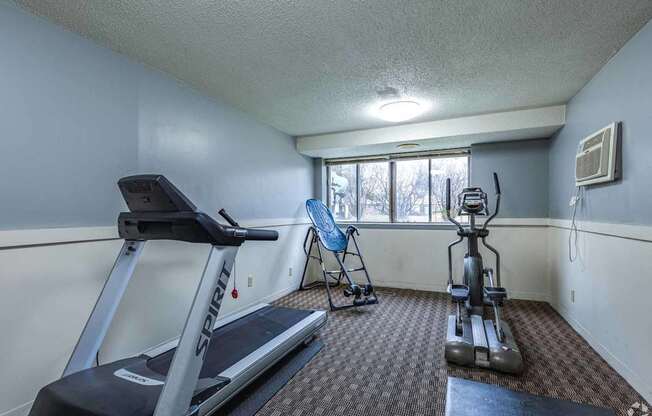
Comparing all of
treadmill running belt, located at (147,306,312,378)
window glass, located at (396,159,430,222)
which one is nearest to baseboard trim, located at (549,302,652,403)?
window glass, located at (396,159,430,222)

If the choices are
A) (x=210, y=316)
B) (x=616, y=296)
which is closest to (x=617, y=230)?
(x=616, y=296)

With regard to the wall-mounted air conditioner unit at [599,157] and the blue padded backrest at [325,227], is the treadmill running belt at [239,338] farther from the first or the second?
the wall-mounted air conditioner unit at [599,157]

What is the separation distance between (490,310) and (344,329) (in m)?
1.67

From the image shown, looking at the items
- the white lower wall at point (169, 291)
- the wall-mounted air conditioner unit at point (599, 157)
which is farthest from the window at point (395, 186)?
the wall-mounted air conditioner unit at point (599, 157)

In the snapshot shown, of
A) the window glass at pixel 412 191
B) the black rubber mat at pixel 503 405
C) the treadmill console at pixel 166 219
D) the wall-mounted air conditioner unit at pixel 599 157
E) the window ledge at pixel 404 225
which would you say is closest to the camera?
the black rubber mat at pixel 503 405

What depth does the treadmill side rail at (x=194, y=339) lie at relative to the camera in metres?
1.32

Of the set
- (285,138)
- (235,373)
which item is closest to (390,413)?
(235,373)

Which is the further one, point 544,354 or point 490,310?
point 490,310

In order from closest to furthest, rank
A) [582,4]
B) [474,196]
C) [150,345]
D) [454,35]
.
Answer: [582,4] < [454,35] < [150,345] < [474,196]

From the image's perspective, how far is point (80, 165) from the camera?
1911 mm

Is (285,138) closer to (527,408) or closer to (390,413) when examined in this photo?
(390,413)

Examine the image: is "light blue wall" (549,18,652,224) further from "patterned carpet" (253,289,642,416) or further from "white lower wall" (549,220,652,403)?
"patterned carpet" (253,289,642,416)

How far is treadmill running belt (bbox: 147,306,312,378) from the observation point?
6.00 ft

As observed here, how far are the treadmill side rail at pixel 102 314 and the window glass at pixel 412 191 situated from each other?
359 cm
